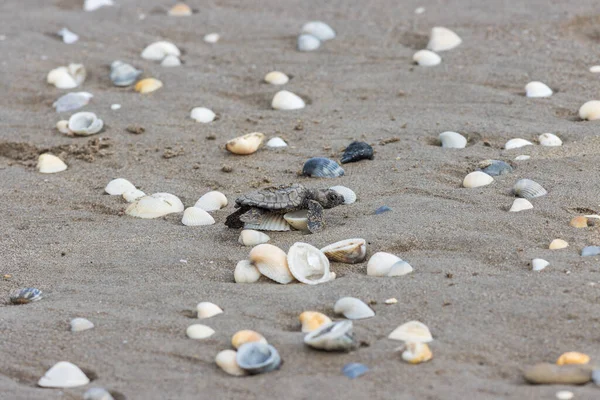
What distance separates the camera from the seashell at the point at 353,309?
3232mm

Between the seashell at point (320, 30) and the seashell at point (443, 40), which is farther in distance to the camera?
the seashell at point (320, 30)

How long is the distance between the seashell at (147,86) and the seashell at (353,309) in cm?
320

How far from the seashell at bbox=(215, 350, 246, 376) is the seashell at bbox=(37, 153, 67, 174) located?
2498 millimetres

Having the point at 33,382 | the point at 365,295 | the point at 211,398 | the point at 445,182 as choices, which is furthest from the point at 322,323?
the point at 445,182

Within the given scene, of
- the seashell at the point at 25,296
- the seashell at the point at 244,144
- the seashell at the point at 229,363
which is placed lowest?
the seashell at the point at 229,363

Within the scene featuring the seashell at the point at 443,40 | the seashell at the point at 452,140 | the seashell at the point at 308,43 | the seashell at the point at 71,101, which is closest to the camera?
the seashell at the point at 452,140

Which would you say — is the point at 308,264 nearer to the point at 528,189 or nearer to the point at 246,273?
the point at 246,273

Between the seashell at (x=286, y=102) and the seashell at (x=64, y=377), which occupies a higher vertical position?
the seashell at (x=286, y=102)

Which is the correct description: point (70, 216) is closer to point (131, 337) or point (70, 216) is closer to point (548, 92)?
point (131, 337)

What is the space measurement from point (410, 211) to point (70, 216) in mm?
1756

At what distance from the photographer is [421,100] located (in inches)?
221

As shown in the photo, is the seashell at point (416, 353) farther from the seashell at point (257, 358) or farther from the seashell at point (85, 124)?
the seashell at point (85, 124)

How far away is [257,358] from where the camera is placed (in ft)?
9.62

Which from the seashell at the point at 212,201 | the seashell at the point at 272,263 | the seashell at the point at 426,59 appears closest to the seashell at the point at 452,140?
the seashell at the point at 426,59
